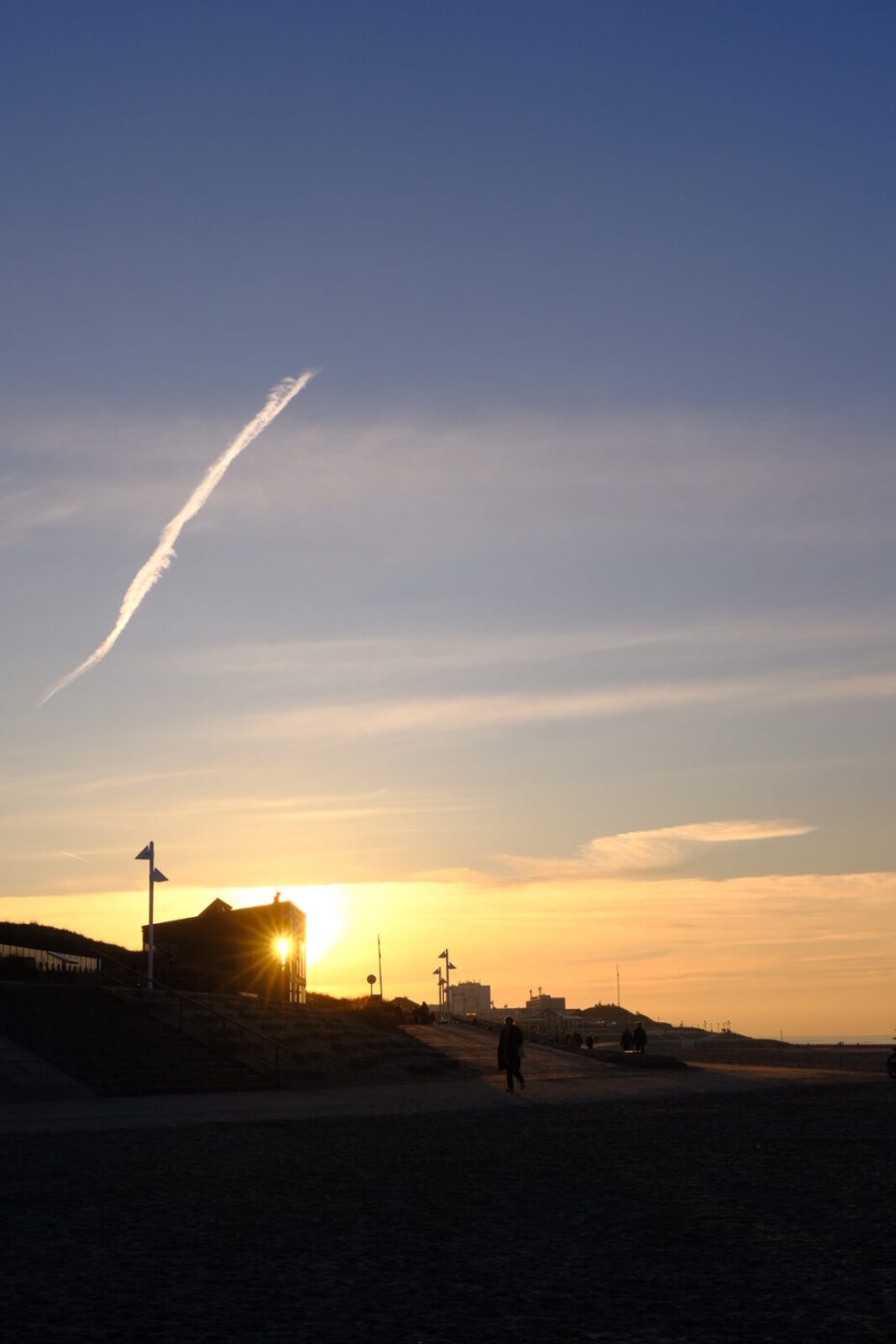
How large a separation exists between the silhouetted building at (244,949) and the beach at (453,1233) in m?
40.5

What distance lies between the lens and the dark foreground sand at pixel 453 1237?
7.86 metres

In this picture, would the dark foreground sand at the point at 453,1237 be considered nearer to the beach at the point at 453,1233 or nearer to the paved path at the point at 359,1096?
the beach at the point at 453,1233

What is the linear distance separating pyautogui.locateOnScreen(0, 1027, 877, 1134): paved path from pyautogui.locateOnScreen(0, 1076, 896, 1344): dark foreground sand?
152 inches

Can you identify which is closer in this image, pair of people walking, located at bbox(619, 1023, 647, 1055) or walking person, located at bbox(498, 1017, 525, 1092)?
walking person, located at bbox(498, 1017, 525, 1092)

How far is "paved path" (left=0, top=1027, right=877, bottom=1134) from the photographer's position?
23.0 m

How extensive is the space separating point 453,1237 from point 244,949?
2165 inches

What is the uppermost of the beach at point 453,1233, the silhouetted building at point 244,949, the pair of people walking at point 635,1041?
the silhouetted building at point 244,949

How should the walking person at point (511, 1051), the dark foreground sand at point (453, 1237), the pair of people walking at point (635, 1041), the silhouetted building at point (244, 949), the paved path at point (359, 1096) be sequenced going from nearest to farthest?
the dark foreground sand at point (453, 1237) < the paved path at point (359, 1096) < the walking person at point (511, 1051) < the pair of people walking at point (635, 1041) < the silhouetted building at point (244, 949)

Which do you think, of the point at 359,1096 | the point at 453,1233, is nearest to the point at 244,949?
the point at 359,1096

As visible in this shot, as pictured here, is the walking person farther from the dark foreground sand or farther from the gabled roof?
the gabled roof

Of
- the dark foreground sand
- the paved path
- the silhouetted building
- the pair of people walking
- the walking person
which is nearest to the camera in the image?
the dark foreground sand

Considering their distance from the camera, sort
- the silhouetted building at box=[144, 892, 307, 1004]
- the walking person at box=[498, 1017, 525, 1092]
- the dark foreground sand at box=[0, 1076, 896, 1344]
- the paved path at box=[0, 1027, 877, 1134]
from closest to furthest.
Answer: the dark foreground sand at box=[0, 1076, 896, 1344], the paved path at box=[0, 1027, 877, 1134], the walking person at box=[498, 1017, 525, 1092], the silhouetted building at box=[144, 892, 307, 1004]

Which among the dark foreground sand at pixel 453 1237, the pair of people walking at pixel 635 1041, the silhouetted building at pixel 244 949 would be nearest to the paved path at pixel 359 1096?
the dark foreground sand at pixel 453 1237

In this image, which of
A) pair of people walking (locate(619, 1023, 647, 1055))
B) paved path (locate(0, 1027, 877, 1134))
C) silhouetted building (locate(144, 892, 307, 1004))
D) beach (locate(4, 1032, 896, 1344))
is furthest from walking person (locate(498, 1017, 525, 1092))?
silhouetted building (locate(144, 892, 307, 1004))
